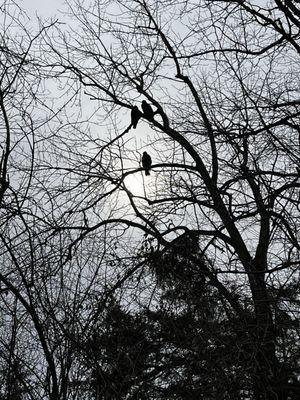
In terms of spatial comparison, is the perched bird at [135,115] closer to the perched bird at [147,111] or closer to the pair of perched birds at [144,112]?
the pair of perched birds at [144,112]

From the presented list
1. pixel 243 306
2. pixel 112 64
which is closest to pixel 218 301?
pixel 243 306

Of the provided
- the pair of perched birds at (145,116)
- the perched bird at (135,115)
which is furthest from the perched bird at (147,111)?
the perched bird at (135,115)

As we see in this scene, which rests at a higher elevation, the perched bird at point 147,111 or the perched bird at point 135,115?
the perched bird at point 147,111

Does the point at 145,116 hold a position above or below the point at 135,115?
above

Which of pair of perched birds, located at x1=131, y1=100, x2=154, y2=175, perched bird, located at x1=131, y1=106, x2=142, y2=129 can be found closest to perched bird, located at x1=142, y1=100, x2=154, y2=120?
pair of perched birds, located at x1=131, y1=100, x2=154, y2=175

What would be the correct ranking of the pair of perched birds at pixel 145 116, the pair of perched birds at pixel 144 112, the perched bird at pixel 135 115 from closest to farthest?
the pair of perched birds at pixel 145 116 → the perched bird at pixel 135 115 → the pair of perched birds at pixel 144 112

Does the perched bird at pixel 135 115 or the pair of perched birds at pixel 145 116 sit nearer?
the pair of perched birds at pixel 145 116

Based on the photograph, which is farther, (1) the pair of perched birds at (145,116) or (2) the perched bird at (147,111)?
(2) the perched bird at (147,111)

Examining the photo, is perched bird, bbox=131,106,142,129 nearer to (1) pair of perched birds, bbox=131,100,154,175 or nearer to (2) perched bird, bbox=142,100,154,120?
(1) pair of perched birds, bbox=131,100,154,175

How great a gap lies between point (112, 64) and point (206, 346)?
4.74 meters

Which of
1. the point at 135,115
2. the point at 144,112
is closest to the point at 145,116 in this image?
the point at 144,112

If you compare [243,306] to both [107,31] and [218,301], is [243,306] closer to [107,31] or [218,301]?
[218,301]

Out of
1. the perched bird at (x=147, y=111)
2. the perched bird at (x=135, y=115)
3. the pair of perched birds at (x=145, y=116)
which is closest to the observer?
the pair of perched birds at (x=145, y=116)

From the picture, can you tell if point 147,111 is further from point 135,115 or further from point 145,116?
point 135,115
